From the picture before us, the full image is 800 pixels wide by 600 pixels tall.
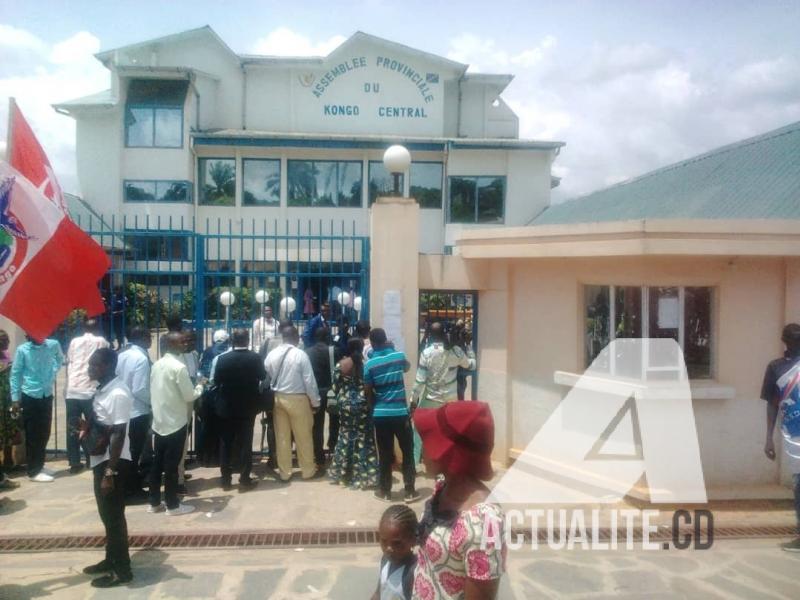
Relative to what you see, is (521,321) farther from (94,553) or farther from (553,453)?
(94,553)

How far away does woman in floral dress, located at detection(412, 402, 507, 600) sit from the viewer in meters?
2.15

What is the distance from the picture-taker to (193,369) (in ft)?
22.5

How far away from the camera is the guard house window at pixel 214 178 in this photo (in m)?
24.1

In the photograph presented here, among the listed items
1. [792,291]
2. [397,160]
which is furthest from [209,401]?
[792,291]

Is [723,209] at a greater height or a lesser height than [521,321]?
greater

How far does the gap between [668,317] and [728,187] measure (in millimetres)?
3538

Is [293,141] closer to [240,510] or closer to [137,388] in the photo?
[137,388]

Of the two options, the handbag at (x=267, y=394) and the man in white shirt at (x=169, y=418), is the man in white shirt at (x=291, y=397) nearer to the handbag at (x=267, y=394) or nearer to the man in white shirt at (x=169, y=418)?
the handbag at (x=267, y=394)

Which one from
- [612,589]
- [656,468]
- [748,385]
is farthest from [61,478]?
[748,385]

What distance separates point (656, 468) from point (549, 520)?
Answer: 111 cm

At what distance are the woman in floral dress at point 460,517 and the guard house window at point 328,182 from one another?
22.5 metres

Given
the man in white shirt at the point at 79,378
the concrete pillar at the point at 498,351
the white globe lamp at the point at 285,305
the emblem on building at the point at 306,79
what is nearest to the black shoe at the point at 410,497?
the concrete pillar at the point at 498,351

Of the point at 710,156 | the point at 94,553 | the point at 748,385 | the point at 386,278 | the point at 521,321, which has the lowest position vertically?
the point at 94,553

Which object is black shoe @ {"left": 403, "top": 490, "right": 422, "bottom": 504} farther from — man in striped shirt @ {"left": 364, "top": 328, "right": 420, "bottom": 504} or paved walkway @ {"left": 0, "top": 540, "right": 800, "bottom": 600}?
paved walkway @ {"left": 0, "top": 540, "right": 800, "bottom": 600}
